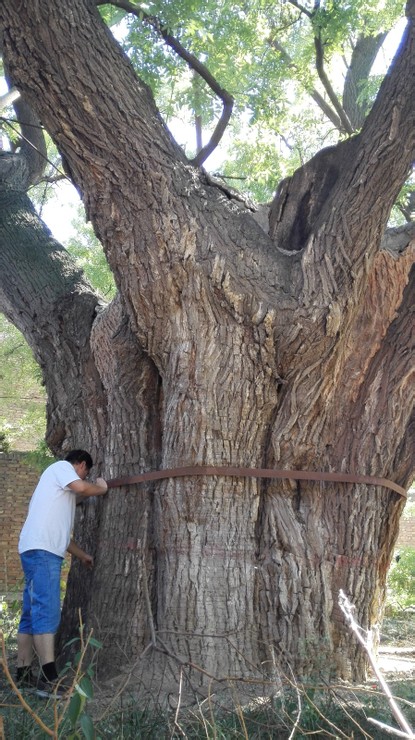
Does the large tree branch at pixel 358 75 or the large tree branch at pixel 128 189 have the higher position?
the large tree branch at pixel 358 75

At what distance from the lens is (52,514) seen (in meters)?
5.41

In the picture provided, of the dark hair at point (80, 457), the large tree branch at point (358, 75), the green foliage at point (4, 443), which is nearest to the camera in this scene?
the dark hair at point (80, 457)

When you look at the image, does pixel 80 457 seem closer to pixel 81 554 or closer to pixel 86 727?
pixel 81 554

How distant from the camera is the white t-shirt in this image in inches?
210

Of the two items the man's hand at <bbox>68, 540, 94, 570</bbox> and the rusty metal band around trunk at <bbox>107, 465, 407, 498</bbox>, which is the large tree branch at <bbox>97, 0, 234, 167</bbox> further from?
the man's hand at <bbox>68, 540, 94, 570</bbox>

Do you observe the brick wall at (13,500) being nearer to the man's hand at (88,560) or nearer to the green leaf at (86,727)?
the man's hand at (88,560)

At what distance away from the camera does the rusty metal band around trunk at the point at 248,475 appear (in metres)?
5.10

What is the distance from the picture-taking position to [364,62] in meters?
11.0

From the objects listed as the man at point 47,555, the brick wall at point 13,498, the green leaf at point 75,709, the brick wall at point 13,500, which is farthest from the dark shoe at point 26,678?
the brick wall at point 13,498

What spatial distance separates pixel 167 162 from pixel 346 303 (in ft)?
5.16

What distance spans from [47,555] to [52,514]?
275mm

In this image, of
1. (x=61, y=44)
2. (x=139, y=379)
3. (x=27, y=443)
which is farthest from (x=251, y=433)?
(x=27, y=443)

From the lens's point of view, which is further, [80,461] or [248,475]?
[80,461]

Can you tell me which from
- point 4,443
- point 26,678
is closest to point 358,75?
point 4,443
